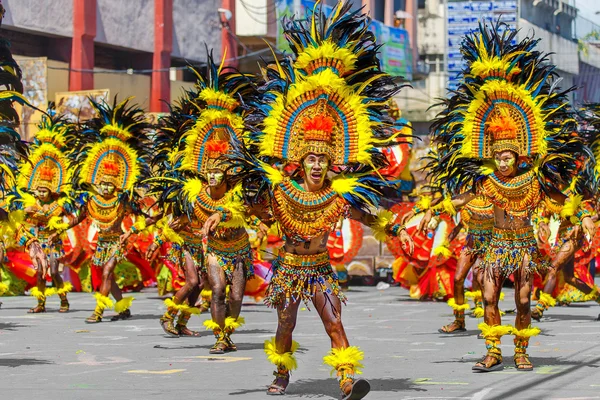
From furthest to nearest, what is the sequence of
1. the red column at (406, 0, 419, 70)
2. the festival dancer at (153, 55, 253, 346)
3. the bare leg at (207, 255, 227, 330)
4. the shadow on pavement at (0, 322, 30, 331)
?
1. the red column at (406, 0, 419, 70)
2. the shadow on pavement at (0, 322, 30, 331)
3. the festival dancer at (153, 55, 253, 346)
4. the bare leg at (207, 255, 227, 330)

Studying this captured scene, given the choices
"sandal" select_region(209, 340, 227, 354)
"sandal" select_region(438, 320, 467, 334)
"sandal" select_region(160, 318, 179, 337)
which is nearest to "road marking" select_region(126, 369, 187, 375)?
"sandal" select_region(209, 340, 227, 354)

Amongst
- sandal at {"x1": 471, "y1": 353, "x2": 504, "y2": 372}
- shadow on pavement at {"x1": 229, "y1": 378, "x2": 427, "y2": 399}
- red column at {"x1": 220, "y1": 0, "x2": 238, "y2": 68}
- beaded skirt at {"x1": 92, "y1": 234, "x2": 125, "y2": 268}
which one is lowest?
shadow on pavement at {"x1": 229, "y1": 378, "x2": 427, "y2": 399}

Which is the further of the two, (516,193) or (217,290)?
(217,290)

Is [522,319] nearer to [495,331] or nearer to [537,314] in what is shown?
[495,331]

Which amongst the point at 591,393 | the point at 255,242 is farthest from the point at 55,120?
the point at 591,393

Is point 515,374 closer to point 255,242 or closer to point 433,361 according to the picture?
point 433,361

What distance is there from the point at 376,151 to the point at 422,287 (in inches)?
420

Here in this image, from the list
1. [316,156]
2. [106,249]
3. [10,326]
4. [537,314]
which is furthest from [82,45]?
[316,156]

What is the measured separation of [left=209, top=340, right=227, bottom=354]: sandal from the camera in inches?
460

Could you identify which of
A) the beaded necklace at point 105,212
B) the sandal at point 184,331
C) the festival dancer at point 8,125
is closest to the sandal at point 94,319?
the beaded necklace at point 105,212

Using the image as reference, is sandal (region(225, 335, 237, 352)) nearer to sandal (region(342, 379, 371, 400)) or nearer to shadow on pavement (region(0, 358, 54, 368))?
shadow on pavement (region(0, 358, 54, 368))

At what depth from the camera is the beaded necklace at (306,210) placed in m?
9.09

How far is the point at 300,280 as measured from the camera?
9.09m

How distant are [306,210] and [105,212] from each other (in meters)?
7.39
